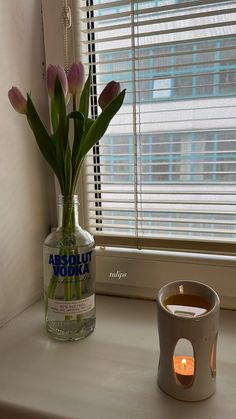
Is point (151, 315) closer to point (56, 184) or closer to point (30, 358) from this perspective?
point (30, 358)

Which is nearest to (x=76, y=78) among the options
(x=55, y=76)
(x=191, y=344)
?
(x=55, y=76)

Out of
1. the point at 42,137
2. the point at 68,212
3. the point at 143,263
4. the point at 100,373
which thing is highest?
the point at 42,137

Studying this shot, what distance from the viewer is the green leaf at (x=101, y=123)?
58 centimetres

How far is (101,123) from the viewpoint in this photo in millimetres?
591

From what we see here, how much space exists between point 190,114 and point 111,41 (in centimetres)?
24

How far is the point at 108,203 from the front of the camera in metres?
0.83

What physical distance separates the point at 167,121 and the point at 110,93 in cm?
19

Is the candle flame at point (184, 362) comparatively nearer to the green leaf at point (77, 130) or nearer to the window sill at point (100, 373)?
the window sill at point (100, 373)

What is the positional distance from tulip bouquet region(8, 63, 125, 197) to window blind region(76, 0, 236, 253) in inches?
6.5

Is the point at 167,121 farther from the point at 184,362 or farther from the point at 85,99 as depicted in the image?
the point at 184,362

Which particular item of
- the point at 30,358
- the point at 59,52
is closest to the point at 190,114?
the point at 59,52

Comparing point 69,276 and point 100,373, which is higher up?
point 69,276

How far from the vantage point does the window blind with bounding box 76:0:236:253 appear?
69cm

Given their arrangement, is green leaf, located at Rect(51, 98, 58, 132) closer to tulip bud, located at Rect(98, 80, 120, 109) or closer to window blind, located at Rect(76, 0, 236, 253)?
tulip bud, located at Rect(98, 80, 120, 109)
